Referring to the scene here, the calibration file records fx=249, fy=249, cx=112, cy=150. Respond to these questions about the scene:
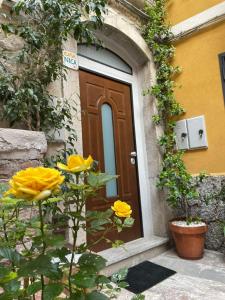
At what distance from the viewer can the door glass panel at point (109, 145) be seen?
2.82 m

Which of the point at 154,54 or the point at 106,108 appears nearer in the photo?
the point at 106,108

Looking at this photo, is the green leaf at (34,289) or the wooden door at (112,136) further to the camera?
the wooden door at (112,136)

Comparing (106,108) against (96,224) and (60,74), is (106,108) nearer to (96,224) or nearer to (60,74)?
(60,74)

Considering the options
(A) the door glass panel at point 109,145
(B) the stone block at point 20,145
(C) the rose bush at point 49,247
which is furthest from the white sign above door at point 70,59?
(C) the rose bush at point 49,247

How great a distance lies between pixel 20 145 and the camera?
138 cm

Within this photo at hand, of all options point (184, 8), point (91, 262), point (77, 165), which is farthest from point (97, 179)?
point (184, 8)

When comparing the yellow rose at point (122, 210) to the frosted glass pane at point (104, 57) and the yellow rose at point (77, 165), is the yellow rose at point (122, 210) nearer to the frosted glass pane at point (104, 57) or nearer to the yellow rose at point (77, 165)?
the yellow rose at point (77, 165)

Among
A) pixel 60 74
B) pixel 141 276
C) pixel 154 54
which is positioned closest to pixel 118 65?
pixel 154 54

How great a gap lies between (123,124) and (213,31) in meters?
1.51

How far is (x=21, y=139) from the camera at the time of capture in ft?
4.57

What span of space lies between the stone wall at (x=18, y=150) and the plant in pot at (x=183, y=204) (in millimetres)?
1733

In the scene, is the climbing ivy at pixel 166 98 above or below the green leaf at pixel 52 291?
above

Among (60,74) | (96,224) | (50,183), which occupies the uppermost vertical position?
(60,74)

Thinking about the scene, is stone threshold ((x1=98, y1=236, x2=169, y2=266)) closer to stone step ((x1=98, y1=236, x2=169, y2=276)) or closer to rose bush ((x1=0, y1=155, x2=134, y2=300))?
stone step ((x1=98, y1=236, x2=169, y2=276))
